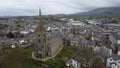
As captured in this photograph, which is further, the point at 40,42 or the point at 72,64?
the point at 40,42

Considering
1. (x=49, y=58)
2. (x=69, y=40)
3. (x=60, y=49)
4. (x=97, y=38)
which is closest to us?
(x=49, y=58)

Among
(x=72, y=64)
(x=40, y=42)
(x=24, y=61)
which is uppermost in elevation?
(x=40, y=42)

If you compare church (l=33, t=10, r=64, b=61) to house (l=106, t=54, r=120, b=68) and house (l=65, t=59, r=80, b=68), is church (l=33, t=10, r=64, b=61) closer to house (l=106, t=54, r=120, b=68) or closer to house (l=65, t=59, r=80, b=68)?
house (l=65, t=59, r=80, b=68)

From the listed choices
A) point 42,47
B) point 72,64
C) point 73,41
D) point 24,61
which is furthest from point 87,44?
point 24,61

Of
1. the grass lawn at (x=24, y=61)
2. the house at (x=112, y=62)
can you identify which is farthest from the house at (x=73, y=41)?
the house at (x=112, y=62)

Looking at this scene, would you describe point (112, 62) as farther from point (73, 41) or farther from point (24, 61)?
point (73, 41)

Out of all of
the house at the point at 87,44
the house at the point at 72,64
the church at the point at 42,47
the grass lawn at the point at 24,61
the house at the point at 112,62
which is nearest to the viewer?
the grass lawn at the point at 24,61

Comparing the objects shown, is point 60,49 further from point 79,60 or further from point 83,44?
point 79,60

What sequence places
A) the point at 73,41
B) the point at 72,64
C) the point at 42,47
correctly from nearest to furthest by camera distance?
the point at 72,64 → the point at 42,47 → the point at 73,41

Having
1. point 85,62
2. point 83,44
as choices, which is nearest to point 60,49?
point 83,44

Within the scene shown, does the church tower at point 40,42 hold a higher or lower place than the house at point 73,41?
higher

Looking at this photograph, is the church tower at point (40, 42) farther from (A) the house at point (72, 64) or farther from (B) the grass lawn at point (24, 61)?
(A) the house at point (72, 64)
